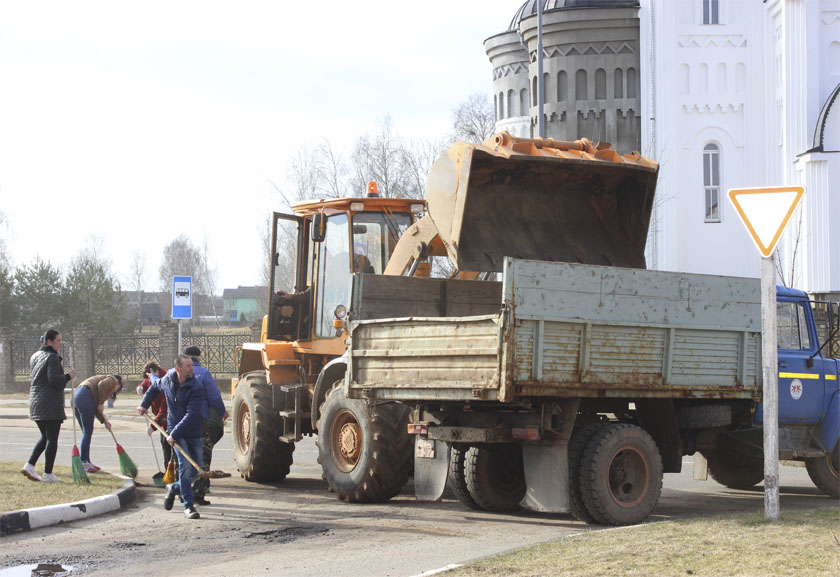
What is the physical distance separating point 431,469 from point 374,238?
3540mm

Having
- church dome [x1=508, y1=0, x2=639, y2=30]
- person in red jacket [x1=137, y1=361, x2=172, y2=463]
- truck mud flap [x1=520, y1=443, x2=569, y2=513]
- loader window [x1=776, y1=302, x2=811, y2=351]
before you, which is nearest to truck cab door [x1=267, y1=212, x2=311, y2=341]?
person in red jacket [x1=137, y1=361, x2=172, y2=463]

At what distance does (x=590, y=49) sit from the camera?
37.1 metres

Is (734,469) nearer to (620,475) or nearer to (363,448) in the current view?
(620,475)

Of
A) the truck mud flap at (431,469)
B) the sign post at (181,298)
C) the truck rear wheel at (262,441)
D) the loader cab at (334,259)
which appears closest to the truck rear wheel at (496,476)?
the truck mud flap at (431,469)

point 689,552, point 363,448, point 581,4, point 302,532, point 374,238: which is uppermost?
point 581,4

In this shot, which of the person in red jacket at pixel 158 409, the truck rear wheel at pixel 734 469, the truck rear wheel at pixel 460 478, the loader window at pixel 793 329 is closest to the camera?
the truck rear wheel at pixel 460 478

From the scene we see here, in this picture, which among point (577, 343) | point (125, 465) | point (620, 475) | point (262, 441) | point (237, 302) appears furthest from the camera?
point (237, 302)

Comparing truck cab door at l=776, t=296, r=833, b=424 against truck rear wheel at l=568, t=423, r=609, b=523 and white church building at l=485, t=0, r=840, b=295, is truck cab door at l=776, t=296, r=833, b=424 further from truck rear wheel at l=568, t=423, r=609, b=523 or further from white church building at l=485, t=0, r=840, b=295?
white church building at l=485, t=0, r=840, b=295

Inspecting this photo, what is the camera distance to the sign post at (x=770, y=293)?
896 cm

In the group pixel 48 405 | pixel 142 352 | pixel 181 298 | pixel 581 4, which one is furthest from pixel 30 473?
pixel 581 4

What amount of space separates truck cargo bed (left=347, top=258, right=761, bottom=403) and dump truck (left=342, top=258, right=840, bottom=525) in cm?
1

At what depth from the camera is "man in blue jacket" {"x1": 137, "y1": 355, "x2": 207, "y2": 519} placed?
10523 mm

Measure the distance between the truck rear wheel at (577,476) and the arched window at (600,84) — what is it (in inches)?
1136

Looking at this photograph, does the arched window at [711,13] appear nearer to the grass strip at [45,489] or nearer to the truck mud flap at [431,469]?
the grass strip at [45,489]
